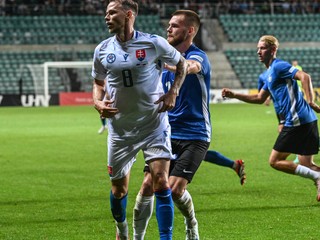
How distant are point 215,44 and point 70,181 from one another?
36885mm

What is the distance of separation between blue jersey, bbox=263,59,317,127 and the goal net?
33.5 metres

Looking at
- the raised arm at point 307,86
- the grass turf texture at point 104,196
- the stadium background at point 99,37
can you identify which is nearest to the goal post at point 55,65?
the stadium background at point 99,37

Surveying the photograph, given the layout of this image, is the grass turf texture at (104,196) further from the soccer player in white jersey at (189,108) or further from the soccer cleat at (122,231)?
the soccer player in white jersey at (189,108)

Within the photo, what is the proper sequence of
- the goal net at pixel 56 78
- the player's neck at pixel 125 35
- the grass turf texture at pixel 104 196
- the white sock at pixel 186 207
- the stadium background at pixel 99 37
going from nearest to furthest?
the player's neck at pixel 125 35, the white sock at pixel 186 207, the grass turf texture at pixel 104 196, the goal net at pixel 56 78, the stadium background at pixel 99 37

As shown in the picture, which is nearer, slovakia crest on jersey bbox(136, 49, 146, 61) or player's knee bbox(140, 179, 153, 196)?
slovakia crest on jersey bbox(136, 49, 146, 61)

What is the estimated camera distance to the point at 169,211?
6508 mm

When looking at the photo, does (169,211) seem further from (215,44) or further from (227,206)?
(215,44)

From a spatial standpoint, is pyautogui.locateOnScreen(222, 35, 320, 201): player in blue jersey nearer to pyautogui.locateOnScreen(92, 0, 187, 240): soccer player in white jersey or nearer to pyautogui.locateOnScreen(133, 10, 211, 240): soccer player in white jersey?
pyautogui.locateOnScreen(133, 10, 211, 240): soccer player in white jersey

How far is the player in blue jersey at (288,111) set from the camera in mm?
10055

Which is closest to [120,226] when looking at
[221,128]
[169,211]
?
[169,211]

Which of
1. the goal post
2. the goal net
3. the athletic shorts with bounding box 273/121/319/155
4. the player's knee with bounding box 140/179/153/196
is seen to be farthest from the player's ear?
the goal net

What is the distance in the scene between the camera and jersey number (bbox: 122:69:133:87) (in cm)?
656

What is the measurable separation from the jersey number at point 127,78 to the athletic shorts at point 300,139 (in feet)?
13.4

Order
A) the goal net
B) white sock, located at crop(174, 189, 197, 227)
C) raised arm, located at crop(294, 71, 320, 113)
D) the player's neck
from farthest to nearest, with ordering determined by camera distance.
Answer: the goal net < raised arm, located at crop(294, 71, 320, 113) < white sock, located at crop(174, 189, 197, 227) < the player's neck
